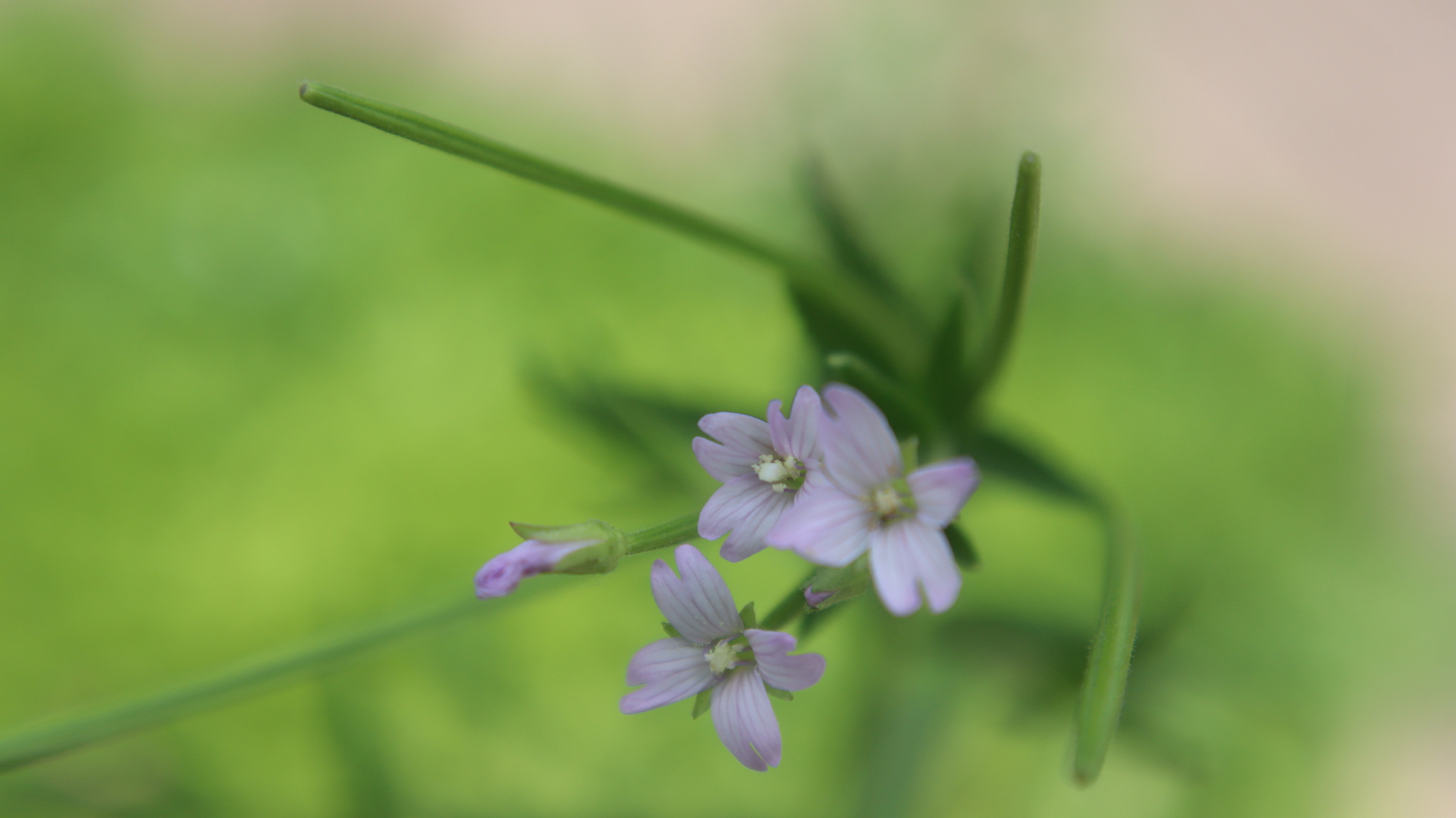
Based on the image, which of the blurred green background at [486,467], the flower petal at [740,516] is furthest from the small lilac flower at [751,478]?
the blurred green background at [486,467]

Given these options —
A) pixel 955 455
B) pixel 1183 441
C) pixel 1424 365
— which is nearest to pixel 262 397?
pixel 955 455

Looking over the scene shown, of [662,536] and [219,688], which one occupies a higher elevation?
[662,536]

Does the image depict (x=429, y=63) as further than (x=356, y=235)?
Yes

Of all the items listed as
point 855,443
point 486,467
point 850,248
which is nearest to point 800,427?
point 855,443

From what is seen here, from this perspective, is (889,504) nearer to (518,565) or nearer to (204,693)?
(518,565)

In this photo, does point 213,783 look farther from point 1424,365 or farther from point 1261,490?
point 1424,365

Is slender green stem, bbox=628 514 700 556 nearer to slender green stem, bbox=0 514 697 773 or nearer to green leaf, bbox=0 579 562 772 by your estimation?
slender green stem, bbox=0 514 697 773
